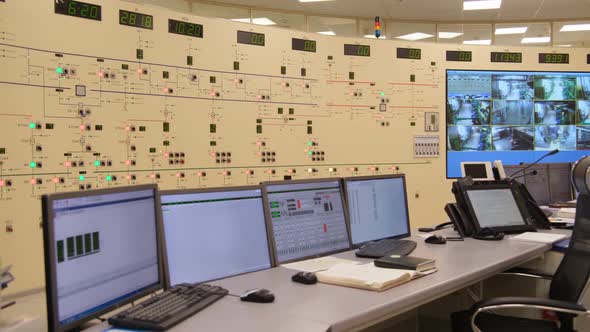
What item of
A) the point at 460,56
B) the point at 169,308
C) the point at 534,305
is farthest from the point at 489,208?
the point at 460,56

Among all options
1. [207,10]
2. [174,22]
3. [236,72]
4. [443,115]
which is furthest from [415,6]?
[174,22]

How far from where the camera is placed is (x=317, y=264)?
206cm

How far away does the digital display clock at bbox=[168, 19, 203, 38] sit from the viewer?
389 centimetres

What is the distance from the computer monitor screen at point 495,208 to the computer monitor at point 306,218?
934mm

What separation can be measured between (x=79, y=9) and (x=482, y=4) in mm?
5158

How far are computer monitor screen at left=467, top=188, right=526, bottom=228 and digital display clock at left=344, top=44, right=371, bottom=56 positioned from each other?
2.48 metres

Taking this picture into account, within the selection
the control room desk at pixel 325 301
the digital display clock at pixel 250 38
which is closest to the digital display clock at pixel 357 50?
the digital display clock at pixel 250 38

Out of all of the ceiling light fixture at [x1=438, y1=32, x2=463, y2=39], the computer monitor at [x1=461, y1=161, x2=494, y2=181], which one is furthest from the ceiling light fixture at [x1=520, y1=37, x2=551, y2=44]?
the computer monitor at [x1=461, y1=161, x2=494, y2=181]

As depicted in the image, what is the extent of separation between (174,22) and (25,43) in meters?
1.16

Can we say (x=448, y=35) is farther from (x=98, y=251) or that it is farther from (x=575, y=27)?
(x=98, y=251)

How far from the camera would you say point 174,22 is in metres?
3.90

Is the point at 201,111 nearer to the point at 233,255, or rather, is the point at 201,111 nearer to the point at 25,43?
the point at 25,43

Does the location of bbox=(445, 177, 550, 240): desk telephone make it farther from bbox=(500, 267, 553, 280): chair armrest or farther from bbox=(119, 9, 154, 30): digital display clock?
bbox=(119, 9, 154, 30): digital display clock

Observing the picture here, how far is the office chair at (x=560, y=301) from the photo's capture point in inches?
75.2
